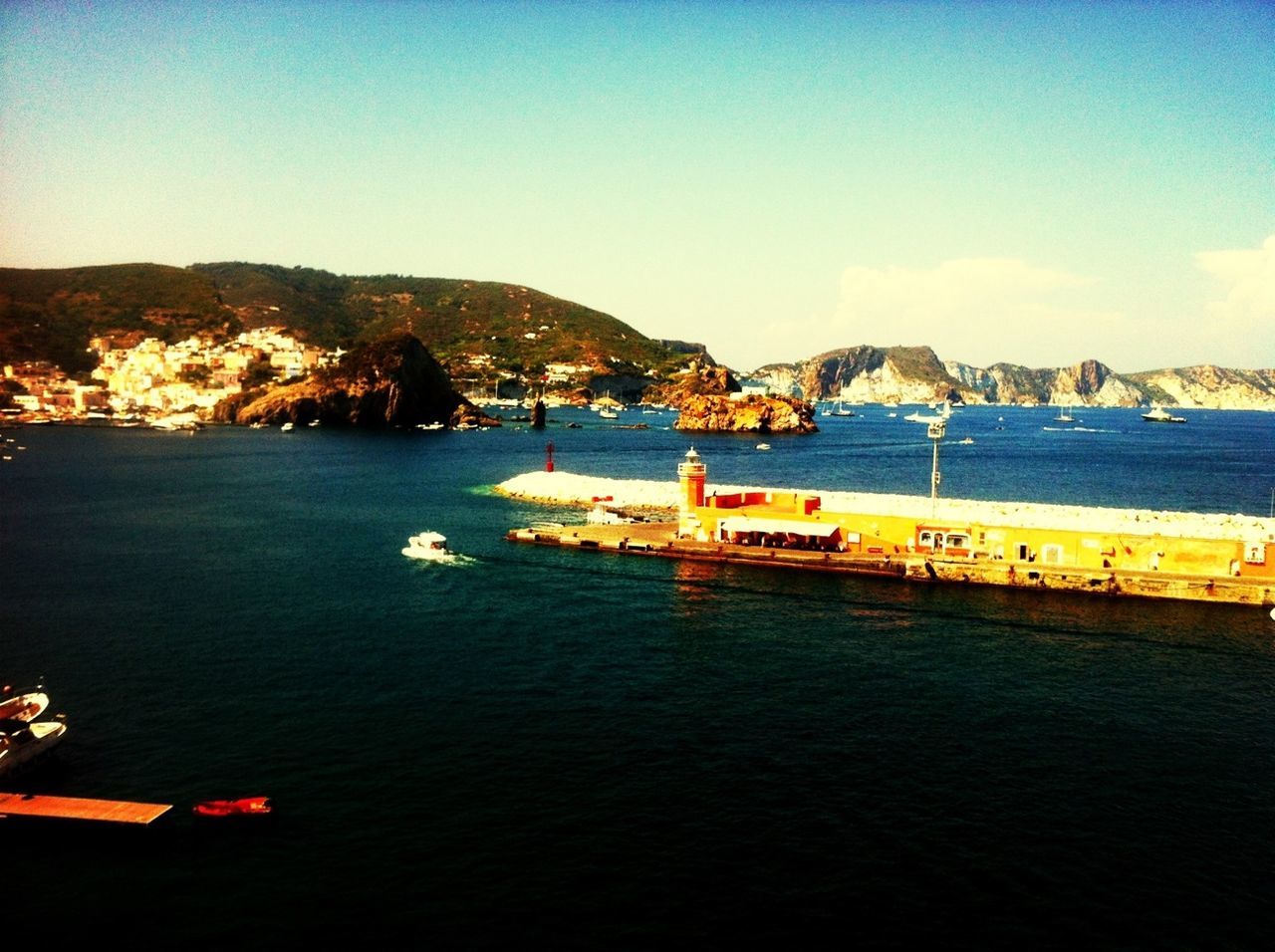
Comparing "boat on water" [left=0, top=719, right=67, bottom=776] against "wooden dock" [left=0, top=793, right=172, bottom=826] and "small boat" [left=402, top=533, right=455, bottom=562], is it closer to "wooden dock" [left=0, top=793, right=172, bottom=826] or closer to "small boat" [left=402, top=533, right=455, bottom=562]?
"wooden dock" [left=0, top=793, right=172, bottom=826]

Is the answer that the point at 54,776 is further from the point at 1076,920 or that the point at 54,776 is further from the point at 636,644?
the point at 1076,920

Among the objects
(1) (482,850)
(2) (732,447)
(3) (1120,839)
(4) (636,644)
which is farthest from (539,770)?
(2) (732,447)

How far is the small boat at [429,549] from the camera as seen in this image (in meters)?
Answer: 63.3

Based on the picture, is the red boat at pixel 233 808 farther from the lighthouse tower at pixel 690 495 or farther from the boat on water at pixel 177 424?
the boat on water at pixel 177 424

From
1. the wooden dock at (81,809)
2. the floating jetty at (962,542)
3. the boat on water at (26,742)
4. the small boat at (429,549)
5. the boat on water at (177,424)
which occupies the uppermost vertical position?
the boat on water at (177,424)

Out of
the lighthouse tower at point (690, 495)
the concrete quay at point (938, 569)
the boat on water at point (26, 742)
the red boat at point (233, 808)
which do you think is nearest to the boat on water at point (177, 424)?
the concrete quay at point (938, 569)

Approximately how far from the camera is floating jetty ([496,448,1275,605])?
54.8 metres

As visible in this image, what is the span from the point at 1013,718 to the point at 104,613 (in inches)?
1791

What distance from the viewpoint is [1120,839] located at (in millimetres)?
26125

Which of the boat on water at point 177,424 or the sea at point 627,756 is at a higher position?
the boat on water at point 177,424

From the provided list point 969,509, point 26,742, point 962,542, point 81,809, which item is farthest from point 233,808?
point 969,509

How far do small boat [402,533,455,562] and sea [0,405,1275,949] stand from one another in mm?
1465

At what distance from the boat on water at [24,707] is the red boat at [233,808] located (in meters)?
10.6

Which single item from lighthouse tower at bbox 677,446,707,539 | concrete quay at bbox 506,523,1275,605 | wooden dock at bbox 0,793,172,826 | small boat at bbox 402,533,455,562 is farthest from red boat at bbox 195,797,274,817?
lighthouse tower at bbox 677,446,707,539
